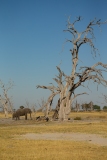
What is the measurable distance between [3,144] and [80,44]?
2269 cm

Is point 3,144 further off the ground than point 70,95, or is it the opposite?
point 70,95

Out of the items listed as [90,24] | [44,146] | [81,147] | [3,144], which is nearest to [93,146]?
[81,147]

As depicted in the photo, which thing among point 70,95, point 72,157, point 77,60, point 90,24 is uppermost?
point 90,24

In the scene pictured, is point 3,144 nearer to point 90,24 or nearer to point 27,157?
point 27,157

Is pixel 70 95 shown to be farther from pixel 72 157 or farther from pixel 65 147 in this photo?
pixel 72 157

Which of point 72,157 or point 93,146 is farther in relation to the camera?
point 93,146

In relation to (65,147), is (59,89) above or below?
above

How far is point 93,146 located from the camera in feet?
43.9

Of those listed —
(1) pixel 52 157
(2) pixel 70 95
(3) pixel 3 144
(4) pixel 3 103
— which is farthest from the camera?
(4) pixel 3 103

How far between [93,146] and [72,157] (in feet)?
9.29

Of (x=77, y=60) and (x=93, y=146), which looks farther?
(x=77, y=60)

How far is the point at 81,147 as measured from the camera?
13.1 m

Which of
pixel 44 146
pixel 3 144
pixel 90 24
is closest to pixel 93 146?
pixel 44 146

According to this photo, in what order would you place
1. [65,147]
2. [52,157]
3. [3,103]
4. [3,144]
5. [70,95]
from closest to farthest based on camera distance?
[52,157]
[65,147]
[3,144]
[70,95]
[3,103]
